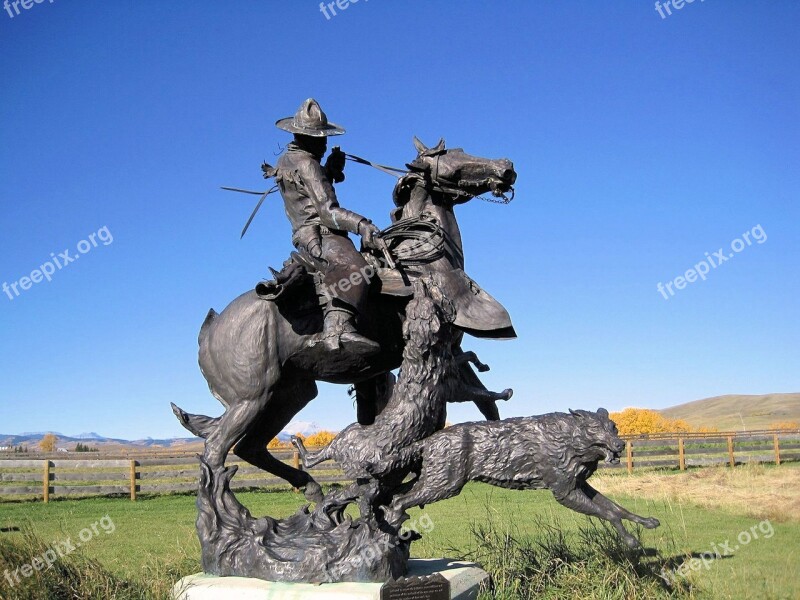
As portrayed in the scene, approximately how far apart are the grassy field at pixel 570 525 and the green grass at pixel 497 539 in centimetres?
2

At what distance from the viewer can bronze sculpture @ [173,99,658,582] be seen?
4.75 meters

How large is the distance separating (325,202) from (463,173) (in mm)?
1027

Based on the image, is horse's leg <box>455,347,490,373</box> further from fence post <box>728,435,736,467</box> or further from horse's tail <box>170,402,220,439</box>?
fence post <box>728,435,736,467</box>

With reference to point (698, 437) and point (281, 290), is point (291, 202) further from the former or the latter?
point (698, 437)

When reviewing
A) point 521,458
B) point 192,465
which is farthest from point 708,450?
point 521,458

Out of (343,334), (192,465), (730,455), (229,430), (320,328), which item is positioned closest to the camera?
(343,334)

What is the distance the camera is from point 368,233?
5.10m

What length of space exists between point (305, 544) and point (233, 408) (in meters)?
1.03

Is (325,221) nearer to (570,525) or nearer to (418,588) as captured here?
(418,588)

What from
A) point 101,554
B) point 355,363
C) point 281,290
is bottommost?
point 101,554

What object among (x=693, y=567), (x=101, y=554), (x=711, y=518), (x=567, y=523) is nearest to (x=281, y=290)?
(x=693, y=567)

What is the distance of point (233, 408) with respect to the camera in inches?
197

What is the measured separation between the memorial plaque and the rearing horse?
1.26 meters

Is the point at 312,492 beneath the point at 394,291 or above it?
beneath
